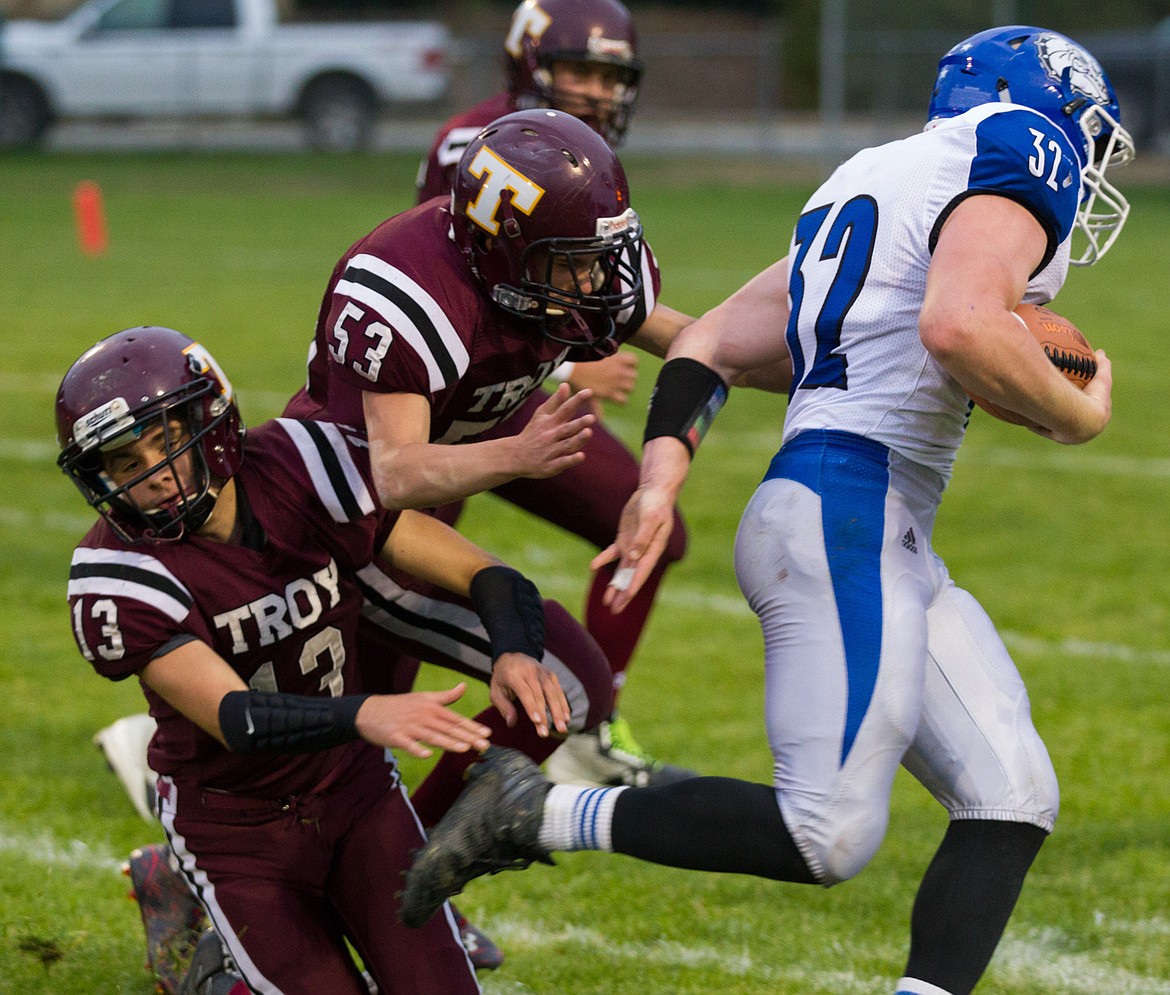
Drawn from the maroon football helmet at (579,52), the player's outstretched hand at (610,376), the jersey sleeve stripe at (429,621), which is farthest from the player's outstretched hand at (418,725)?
the maroon football helmet at (579,52)

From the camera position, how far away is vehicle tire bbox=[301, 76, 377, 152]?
865 inches

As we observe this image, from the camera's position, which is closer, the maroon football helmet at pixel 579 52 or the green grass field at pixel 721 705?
the green grass field at pixel 721 705

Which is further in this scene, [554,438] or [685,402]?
[685,402]

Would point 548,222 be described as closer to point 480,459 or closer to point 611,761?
point 480,459

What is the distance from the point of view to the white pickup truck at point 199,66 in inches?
822

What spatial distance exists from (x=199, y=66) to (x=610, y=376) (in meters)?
18.4

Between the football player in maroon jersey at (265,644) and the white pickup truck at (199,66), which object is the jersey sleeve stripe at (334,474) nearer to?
the football player in maroon jersey at (265,644)

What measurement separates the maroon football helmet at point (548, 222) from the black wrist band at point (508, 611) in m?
0.47

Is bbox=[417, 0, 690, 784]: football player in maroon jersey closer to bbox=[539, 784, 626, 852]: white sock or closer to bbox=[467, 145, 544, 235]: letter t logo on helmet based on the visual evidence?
bbox=[467, 145, 544, 235]: letter t logo on helmet

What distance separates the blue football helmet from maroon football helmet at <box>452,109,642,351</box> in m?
0.61

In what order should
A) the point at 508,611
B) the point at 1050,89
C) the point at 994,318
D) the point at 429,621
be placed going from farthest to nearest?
the point at 429,621, the point at 508,611, the point at 1050,89, the point at 994,318

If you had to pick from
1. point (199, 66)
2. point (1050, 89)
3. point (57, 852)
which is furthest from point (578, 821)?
point (199, 66)

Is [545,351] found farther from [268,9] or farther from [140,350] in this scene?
[268,9]

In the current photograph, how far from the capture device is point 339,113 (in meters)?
22.2
